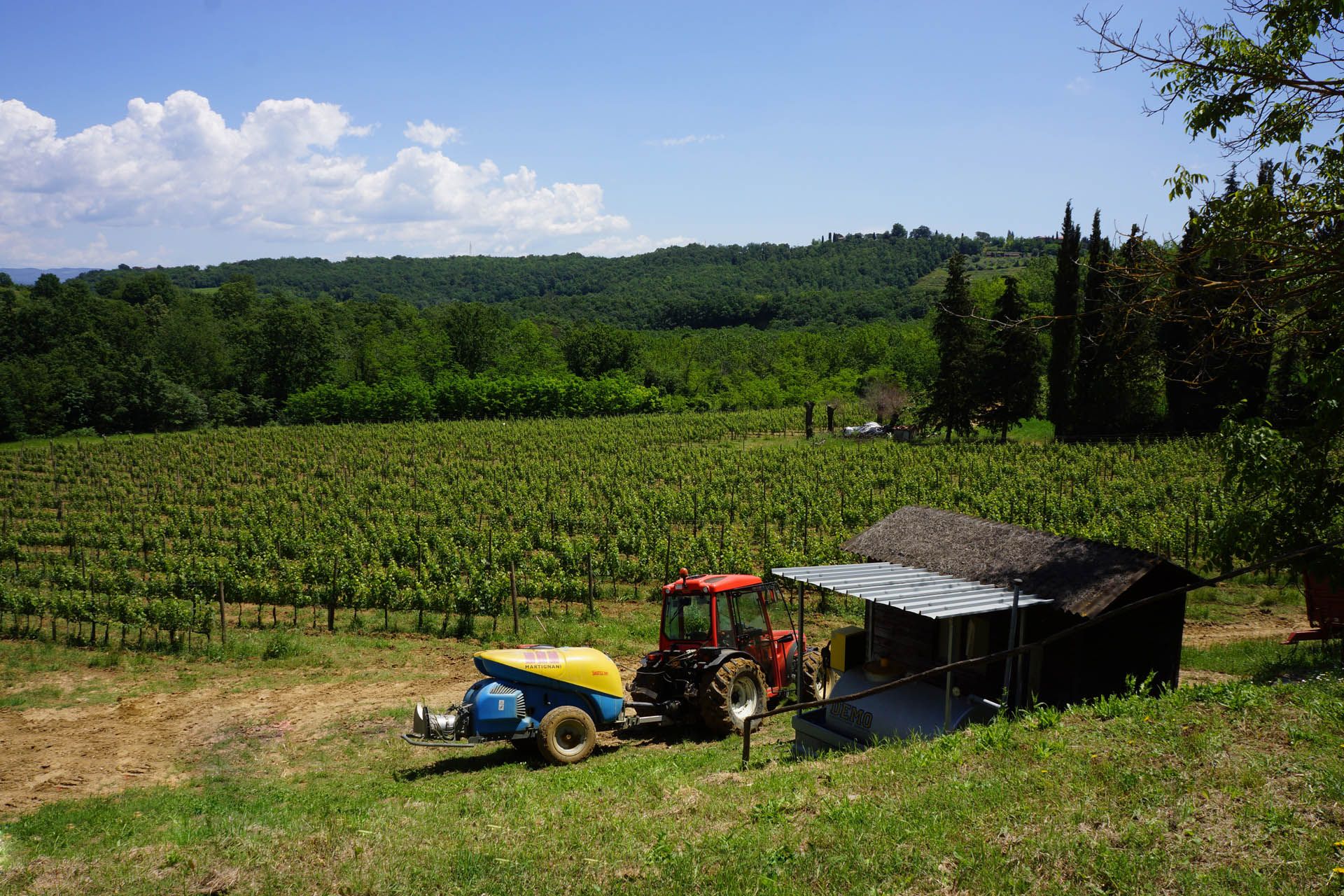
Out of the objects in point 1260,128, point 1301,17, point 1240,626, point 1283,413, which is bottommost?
point 1240,626

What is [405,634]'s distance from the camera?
59.4 feet

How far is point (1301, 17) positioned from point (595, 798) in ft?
35.3

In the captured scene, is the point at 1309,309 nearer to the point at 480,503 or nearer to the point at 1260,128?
the point at 1260,128

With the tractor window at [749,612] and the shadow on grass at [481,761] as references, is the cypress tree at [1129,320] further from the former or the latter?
the shadow on grass at [481,761]

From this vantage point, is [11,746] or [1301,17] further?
[11,746]

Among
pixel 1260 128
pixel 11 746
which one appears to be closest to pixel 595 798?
pixel 11 746

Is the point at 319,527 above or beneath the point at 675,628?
beneath

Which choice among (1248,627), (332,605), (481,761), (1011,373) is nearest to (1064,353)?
Result: (1011,373)

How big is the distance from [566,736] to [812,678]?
11.4 feet

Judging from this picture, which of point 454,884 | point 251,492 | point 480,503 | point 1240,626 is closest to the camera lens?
point 454,884

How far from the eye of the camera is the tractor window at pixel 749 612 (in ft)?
37.9

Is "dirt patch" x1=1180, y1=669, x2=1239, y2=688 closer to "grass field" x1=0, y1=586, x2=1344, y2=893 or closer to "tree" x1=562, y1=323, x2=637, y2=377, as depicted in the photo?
"grass field" x1=0, y1=586, x2=1344, y2=893

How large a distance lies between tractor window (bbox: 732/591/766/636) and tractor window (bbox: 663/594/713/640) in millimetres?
437

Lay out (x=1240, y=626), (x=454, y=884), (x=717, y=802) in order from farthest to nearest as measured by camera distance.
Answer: (x=1240, y=626), (x=717, y=802), (x=454, y=884)
